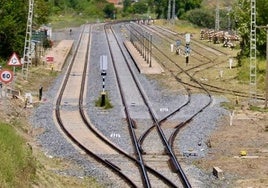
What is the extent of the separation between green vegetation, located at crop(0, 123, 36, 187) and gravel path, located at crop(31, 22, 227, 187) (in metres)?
2.40

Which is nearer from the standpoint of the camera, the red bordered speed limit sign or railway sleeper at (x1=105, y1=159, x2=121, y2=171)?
railway sleeper at (x1=105, y1=159, x2=121, y2=171)

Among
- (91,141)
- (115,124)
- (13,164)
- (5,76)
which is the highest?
(5,76)

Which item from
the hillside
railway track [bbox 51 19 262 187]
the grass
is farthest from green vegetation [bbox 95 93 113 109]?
the hillside

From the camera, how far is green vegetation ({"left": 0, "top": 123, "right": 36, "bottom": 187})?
12729mm

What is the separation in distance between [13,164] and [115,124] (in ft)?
39.5

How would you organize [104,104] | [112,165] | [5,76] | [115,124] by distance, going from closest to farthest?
[112,165]
[5,76]
[115,124]
[104,104]

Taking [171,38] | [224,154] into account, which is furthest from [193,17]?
[224,154]

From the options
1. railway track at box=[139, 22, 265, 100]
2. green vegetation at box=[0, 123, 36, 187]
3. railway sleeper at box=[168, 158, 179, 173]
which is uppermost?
green vegetation at box=[0, 123, 36, 187]

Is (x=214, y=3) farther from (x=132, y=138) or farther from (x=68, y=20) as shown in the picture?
(x=132, y=138)

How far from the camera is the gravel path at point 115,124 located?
1855cm

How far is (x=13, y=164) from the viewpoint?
543 inches

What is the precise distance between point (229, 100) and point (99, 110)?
721 centimetres

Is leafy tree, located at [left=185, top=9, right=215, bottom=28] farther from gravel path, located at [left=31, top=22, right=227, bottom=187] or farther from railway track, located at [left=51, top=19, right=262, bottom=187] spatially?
gravel path, located at [left=31, top=22, right=227, bottom=187]

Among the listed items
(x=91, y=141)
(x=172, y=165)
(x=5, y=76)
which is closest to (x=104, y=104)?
(x=5, y=76)
